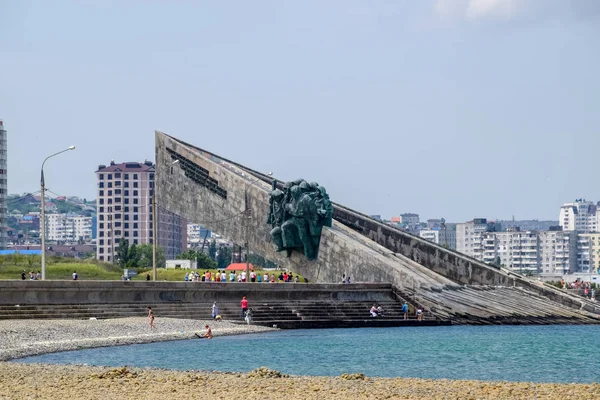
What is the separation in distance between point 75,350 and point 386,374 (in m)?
8.07

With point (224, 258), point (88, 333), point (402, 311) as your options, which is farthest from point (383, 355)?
point (224, 258)

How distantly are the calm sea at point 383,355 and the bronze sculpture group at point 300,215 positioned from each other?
11178 mm

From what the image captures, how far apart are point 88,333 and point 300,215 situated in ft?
63.0

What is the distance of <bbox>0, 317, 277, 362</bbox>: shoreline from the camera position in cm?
2875

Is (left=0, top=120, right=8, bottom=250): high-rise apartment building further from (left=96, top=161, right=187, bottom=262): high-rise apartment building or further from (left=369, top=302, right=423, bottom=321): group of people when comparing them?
(left=369, top=302, right=423, bottom=321): group of people

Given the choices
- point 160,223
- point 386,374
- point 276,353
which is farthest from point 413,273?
point 160,223

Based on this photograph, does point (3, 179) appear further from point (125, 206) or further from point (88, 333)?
point (88, 333)

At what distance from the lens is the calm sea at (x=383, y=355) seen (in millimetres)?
26828

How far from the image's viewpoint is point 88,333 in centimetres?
3216

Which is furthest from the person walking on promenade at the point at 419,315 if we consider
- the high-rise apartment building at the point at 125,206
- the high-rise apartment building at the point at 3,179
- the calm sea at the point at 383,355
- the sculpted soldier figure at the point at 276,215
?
the high-rise apartment building at the point at 125,206

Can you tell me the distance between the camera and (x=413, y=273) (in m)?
46.6

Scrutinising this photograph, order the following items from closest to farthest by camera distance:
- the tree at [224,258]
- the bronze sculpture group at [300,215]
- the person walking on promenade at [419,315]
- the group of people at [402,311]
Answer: the group of people at [402,311] → the person walking on promenade at [419,315] → the bronze sculpture group at [300,215] → the tree at [224,258]

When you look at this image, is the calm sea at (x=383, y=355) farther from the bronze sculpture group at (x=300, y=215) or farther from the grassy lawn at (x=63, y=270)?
the grassy lawn at (x=63, y=270)

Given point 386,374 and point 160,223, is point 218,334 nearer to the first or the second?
point 386,374
